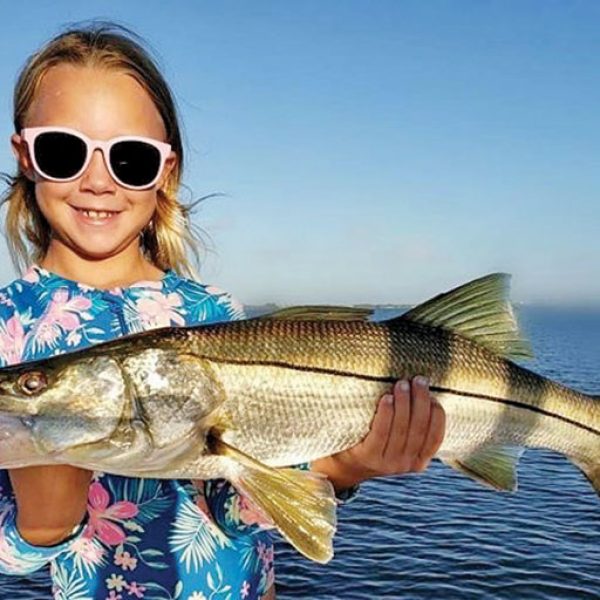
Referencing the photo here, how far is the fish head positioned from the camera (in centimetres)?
300

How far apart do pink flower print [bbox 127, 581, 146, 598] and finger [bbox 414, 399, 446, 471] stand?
3.66 ft

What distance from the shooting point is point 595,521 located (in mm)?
17297

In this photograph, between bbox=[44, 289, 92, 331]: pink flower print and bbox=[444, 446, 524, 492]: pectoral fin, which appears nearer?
bbox=[44, 289, 92, 331]: pink flower print

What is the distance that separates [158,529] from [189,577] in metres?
0.21

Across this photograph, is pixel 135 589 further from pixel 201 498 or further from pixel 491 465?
pixel 491 465

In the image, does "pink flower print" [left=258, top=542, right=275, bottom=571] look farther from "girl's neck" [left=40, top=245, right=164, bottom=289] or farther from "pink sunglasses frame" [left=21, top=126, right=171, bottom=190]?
"pink sunglasses frame" [left=21, top=126, right=171, bottom=190]

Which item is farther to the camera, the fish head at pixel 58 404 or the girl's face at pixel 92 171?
the girl's face at pixel 92 171

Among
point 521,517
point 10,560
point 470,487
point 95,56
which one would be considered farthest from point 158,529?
point 470,487

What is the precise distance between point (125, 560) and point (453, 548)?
41.6 feet

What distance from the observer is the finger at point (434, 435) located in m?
3.40

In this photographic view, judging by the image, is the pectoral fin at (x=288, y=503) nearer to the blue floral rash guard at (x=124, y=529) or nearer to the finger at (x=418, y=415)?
the blue floral rash guard at (x=124, y=529)

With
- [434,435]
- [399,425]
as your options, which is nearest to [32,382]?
[399,425]

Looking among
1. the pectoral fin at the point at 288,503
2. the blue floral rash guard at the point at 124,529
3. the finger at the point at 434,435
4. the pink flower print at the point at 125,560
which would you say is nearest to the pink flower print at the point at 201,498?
the blue floral rash guard at the point at 124,529

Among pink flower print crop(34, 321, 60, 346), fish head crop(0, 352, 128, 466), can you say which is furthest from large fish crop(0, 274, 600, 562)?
pink flower print crop(34, 321, 60, 346)
